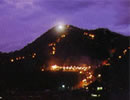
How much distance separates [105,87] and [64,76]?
167 cm

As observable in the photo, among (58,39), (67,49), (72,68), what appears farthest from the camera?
(67,49)

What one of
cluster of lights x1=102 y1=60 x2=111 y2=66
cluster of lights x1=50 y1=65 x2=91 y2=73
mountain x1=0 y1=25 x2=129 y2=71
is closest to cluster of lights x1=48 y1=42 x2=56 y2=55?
mountain x1=0 y1=25 x2=129 y2=71

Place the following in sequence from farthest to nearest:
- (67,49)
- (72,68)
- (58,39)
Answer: (67,49) < (58,39) < (72,68)

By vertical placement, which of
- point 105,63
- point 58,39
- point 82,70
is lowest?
point 82,70

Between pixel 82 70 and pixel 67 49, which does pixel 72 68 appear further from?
pixel 67 49

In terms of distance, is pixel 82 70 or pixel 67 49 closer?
pixel 82 70

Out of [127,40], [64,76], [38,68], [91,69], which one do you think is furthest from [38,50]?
[127,40]

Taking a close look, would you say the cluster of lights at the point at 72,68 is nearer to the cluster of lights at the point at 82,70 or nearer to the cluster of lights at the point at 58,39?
the cluster of lights at the point at 82,70

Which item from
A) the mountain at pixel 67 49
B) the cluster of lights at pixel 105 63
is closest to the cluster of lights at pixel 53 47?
the mountain at pixel 67 49

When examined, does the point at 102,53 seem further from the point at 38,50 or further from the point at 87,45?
the point at 38,50

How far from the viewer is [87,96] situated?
905 centimetres

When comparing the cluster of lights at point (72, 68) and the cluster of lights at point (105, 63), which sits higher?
the cluster of lights at point (105, 63)

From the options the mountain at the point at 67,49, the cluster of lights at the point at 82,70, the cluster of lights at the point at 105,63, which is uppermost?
the mountain at the point at 67,49

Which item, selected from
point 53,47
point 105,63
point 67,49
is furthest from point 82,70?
point 53,47
